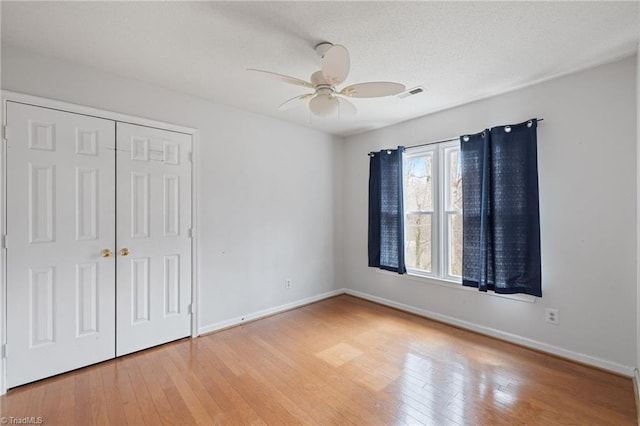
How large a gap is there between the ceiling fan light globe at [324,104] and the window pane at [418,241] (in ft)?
7.00

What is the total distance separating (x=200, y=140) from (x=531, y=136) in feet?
11.1

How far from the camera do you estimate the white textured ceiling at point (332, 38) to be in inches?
69.3

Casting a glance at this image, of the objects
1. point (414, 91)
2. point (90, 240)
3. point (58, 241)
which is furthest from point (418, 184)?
point (58, 241)

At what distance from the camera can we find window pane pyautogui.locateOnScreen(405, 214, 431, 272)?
3695mm

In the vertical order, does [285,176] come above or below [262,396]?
above

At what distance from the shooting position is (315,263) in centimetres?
439

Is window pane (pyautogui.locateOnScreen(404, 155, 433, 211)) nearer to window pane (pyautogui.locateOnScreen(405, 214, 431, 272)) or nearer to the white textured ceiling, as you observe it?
window pane (pyautogui.locateOnScreen(405, 214, 431, 272))

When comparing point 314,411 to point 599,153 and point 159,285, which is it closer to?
point 159,285

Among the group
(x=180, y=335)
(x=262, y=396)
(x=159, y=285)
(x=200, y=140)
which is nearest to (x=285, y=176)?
(x=200, y=140)

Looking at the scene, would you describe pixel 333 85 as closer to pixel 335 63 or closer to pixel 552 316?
pixel 335 63

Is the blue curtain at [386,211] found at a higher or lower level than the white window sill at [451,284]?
higher

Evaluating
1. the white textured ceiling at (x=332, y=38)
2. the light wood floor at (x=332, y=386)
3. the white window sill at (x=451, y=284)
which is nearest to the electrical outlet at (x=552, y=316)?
the white window sill at (x=451, y=284)

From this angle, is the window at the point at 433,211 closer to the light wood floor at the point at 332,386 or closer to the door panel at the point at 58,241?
the light wood floor at the point at 332,386

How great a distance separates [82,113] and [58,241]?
43.4 inches
